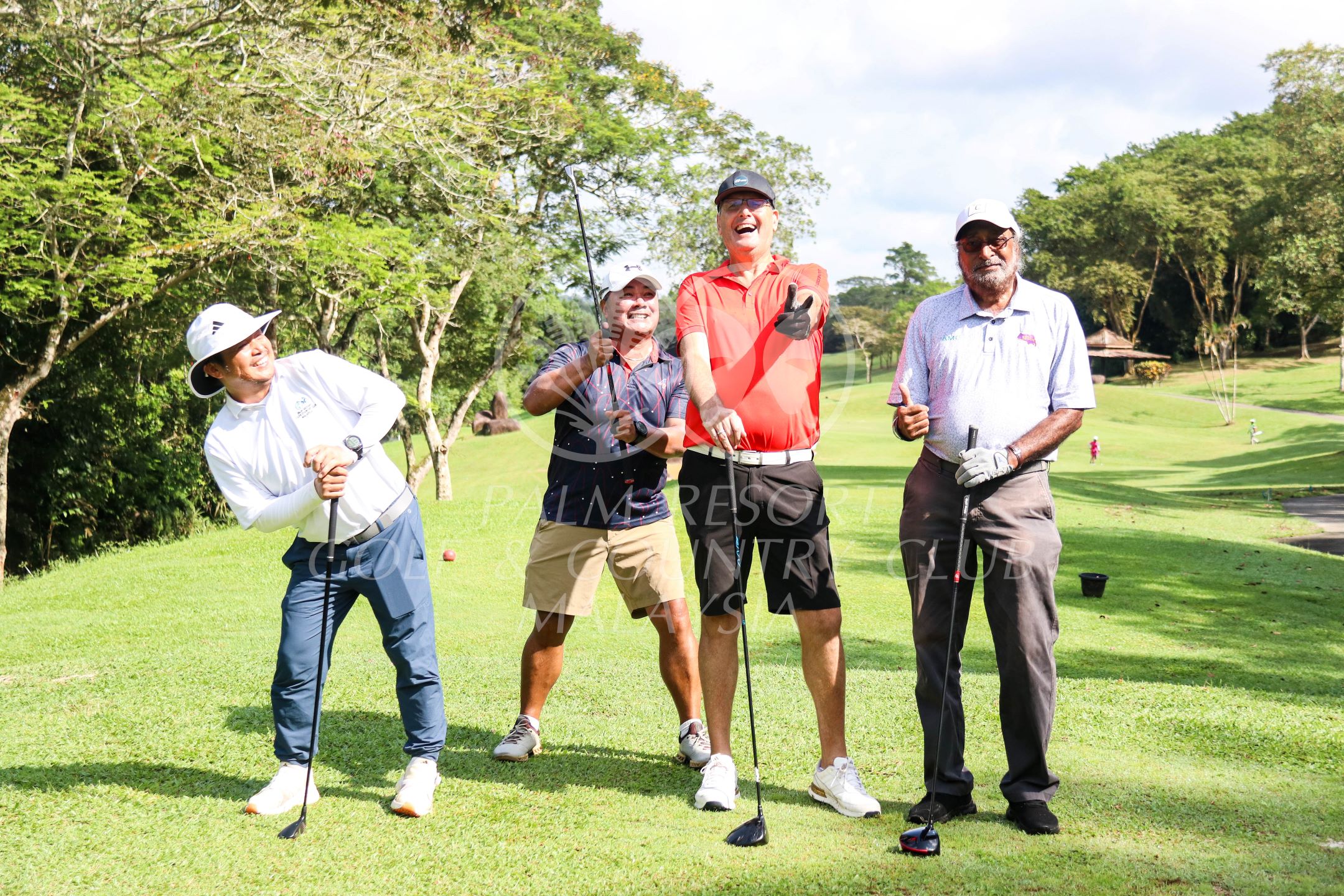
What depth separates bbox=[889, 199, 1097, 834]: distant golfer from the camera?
3914 millimetres

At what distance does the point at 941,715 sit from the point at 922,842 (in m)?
0.55

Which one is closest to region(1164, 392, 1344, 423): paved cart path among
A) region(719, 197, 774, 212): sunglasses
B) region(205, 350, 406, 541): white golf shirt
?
region(719, 197, 774, 212): sunglasses

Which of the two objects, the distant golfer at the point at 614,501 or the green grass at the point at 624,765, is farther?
the distant golfer at the point at 614,501

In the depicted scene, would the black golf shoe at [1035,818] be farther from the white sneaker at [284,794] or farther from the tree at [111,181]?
the tree at [111,181]

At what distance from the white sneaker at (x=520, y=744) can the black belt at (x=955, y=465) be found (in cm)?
221

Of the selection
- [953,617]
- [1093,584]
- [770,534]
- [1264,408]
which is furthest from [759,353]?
[1264,408]

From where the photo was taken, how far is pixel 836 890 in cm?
333

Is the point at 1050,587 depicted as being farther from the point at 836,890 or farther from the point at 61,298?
the point at 61,298

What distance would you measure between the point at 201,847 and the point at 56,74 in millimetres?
15795

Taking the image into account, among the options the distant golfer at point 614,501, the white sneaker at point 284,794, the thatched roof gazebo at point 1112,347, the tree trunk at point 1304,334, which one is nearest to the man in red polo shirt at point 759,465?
the distant golfer at point 614,501

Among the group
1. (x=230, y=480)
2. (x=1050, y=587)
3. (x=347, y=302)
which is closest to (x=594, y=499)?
(x=230, y=480)

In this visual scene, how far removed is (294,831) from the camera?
3.88m

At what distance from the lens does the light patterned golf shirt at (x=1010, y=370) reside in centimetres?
400

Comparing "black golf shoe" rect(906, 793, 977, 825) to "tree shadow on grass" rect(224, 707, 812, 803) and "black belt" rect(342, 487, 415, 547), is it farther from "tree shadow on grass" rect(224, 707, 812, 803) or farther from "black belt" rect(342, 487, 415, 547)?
"black belt" rect(342, 487, 415, 547)
